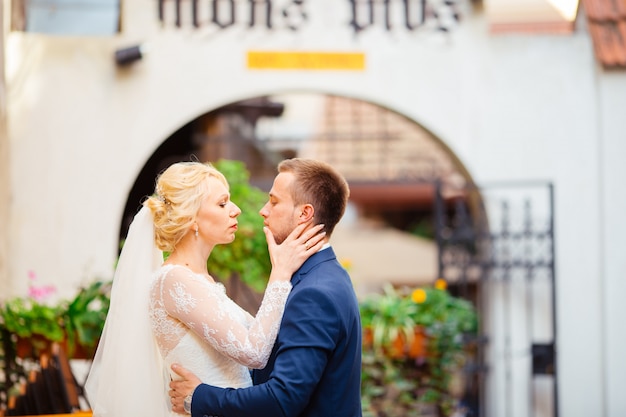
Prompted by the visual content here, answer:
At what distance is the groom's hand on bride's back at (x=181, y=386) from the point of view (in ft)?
10.6

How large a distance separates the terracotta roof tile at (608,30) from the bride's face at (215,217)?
547 cm

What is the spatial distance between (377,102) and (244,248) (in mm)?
2091

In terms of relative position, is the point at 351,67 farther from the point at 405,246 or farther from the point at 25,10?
the point at 405,246

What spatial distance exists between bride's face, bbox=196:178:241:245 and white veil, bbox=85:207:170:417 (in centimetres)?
24

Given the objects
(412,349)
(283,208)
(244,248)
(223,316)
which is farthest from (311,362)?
(412,349)

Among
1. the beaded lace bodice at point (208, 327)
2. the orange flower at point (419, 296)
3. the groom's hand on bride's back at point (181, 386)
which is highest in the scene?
the beaded lace bodice at point (208, 327)

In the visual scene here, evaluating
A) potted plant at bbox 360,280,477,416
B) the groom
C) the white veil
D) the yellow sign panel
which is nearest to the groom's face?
the groom

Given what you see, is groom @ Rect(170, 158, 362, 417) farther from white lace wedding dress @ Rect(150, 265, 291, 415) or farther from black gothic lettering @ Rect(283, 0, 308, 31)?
black gothic lettering @ Rect(283, 0, 308, 31)

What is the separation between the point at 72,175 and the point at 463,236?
314cm

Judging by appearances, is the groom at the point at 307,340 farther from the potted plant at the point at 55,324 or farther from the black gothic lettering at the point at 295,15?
the black gothic lettering at the point at 295,15

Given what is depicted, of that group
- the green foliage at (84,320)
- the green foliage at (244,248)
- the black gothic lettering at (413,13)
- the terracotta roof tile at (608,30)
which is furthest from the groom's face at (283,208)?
the terracotta roof tile at (608,30)

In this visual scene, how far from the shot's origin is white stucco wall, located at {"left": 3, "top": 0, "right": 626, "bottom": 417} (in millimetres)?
7852

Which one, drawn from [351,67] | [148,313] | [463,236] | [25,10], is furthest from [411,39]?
[148,313]

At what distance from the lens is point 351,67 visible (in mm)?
8117
